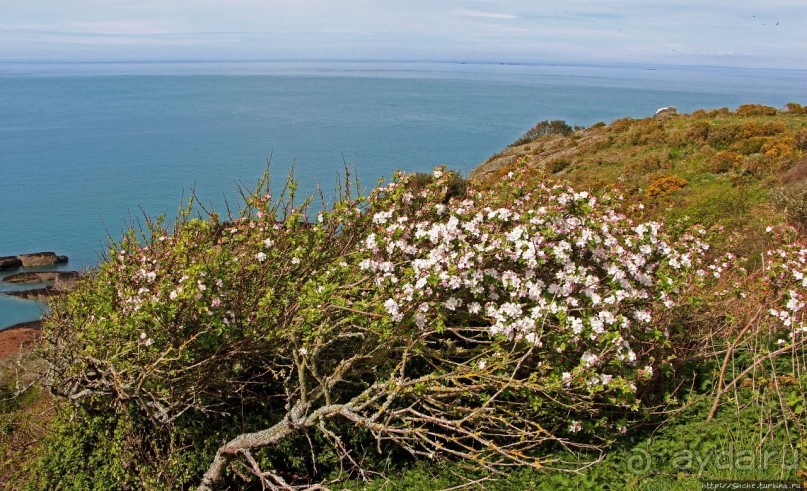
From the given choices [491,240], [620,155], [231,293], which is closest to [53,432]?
[231,293]

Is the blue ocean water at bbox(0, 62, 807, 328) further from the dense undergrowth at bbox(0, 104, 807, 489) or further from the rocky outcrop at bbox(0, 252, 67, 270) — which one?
the dense undergrowth at bbox(0, 104, 807, 489)

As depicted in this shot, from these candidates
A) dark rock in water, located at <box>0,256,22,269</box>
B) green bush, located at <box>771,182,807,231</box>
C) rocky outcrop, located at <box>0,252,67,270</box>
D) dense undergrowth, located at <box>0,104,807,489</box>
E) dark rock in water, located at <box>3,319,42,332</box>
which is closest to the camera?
dense undergrowth, located at <box>0,104,807,489</box>

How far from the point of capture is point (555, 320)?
630cm

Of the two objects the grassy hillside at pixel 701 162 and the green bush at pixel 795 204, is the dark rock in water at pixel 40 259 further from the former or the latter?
the green bush at pixel 795 204

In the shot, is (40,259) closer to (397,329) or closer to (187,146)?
(397,329)

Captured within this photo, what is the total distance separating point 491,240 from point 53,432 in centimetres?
749

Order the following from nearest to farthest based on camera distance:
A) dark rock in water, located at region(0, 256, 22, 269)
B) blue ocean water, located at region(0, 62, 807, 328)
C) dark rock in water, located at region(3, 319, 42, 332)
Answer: dark rock in water, located at region(3, 319, 42, 332)
dark rock in water, located at region(0, 256, 22, 269)
blue ocean water, located at region(0, 62, 807, 328)

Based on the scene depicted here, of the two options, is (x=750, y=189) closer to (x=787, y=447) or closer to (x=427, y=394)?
(x=787, y=447)

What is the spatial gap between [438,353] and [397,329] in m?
0.60

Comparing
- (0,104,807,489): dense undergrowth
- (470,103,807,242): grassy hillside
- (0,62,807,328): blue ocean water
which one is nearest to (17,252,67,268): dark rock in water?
(0,62,807,328): blue ocean water

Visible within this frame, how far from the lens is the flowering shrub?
6082mm

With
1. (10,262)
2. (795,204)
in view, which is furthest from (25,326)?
(795,204)

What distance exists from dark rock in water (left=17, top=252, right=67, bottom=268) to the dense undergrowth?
31.9 metres

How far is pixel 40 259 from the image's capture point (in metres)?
36.9
